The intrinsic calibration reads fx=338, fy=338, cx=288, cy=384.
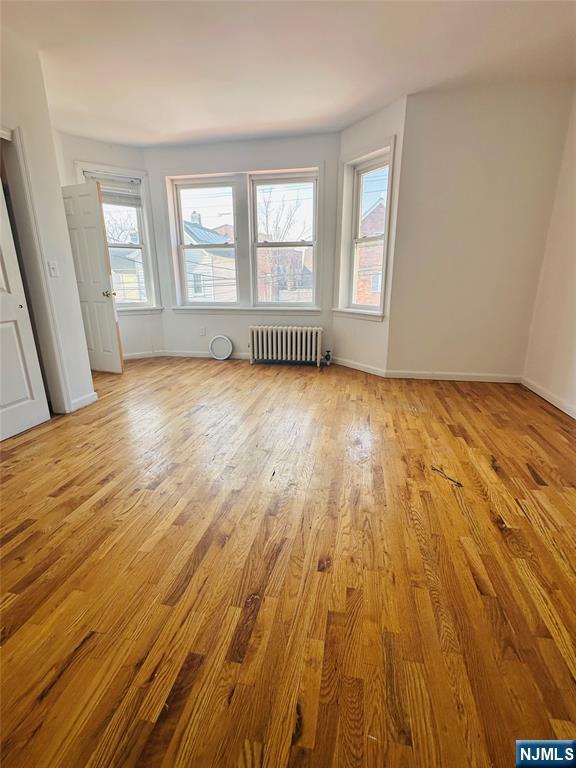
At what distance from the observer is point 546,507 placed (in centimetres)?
177

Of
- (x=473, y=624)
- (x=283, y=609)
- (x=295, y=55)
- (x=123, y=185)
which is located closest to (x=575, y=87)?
(x=295, y=55)

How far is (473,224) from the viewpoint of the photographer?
3449 mm

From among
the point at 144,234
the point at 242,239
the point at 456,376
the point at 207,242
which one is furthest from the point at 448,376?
the point at 144,234

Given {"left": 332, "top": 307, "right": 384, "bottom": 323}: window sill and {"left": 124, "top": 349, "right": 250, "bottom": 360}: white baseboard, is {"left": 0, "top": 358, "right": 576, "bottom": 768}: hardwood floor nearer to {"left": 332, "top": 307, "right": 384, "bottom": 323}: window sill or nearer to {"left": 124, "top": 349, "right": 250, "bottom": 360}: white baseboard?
{"left": 332, "top": 307, "right": 384, "bottom": 323}: window sill

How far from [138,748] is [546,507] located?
6.48 ft

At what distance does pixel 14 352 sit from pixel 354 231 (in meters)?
3.78

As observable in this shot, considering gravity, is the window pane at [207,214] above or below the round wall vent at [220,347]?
above

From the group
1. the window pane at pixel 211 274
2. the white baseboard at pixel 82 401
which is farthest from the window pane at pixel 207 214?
the white baseboard at pixel 82 401

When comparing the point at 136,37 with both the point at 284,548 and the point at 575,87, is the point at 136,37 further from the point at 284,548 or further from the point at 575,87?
the point at 575,87

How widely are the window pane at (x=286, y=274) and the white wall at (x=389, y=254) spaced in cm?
45

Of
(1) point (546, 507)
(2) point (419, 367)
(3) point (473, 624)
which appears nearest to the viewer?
(3) point (473, 624)

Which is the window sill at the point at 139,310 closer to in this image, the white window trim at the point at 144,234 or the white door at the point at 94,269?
the white window trim at the point at 144,234

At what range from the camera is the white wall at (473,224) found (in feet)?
10.4

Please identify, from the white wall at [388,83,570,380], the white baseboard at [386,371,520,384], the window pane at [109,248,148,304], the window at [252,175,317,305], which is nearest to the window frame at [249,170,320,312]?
the window at [252,175,317,305]
